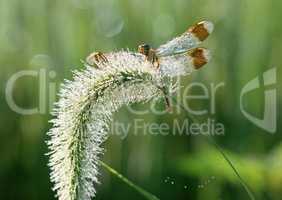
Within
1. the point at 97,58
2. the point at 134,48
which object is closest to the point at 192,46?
the point at 97,58

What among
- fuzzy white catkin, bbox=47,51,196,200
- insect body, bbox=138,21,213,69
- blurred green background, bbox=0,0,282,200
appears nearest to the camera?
fuzzy white catkin, bbox=47,51,196,200

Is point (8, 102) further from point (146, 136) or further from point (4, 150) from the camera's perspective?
point (146, 136)

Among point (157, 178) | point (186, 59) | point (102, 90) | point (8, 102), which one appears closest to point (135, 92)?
point (102, 90)

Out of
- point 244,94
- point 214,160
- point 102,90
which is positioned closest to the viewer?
point 102,90

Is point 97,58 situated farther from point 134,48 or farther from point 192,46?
point 134,48

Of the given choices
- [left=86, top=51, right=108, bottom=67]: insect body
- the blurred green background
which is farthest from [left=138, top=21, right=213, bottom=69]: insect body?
the blurred green background

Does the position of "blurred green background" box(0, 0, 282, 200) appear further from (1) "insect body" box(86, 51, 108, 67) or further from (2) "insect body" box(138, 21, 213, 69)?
(1) "insect body" box(86, 51, 108, 67)
